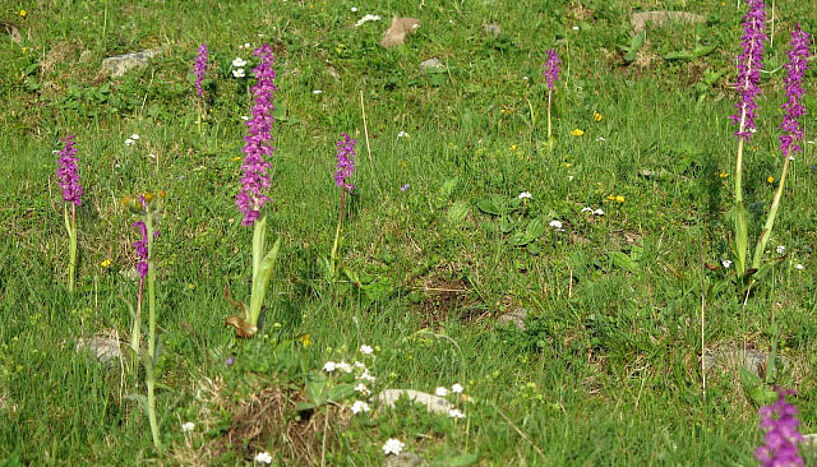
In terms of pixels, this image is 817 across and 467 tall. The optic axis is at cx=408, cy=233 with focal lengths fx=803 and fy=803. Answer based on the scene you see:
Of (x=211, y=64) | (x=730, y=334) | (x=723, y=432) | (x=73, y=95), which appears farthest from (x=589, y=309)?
(x=73, y=95)

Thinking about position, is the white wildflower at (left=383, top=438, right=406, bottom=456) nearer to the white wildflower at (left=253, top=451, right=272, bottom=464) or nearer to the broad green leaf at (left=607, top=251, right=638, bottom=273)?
the white wildflower at (left=253, top=451, right=272, bottom=464)

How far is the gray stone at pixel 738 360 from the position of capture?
13.1ft

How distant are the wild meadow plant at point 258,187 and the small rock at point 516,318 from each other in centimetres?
159

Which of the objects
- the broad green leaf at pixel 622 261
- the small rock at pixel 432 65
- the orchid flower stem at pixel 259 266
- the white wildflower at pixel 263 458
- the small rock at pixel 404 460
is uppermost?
the orchid flower stem at pixel 259 266

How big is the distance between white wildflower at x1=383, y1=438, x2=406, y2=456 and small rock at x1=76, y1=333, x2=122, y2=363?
1.47 metres

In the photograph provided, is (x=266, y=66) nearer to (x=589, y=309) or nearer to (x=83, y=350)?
(x=83, y=350)

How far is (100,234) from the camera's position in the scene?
195 inches

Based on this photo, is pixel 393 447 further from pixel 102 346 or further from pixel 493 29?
pixel 493 29

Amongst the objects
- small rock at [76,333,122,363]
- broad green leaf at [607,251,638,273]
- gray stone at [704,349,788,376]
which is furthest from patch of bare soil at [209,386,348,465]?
broad green leaf at [607,251,638,273]

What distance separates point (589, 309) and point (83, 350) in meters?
2.59

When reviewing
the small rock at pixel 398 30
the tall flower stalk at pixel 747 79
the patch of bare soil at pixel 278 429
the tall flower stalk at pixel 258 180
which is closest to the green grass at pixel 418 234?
the patch of bare soil at pixel 278 429

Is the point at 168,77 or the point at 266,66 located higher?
the point at 266,66

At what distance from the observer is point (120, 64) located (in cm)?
743

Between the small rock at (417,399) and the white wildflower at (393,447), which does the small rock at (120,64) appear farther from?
the white wildflower at (393,447)
